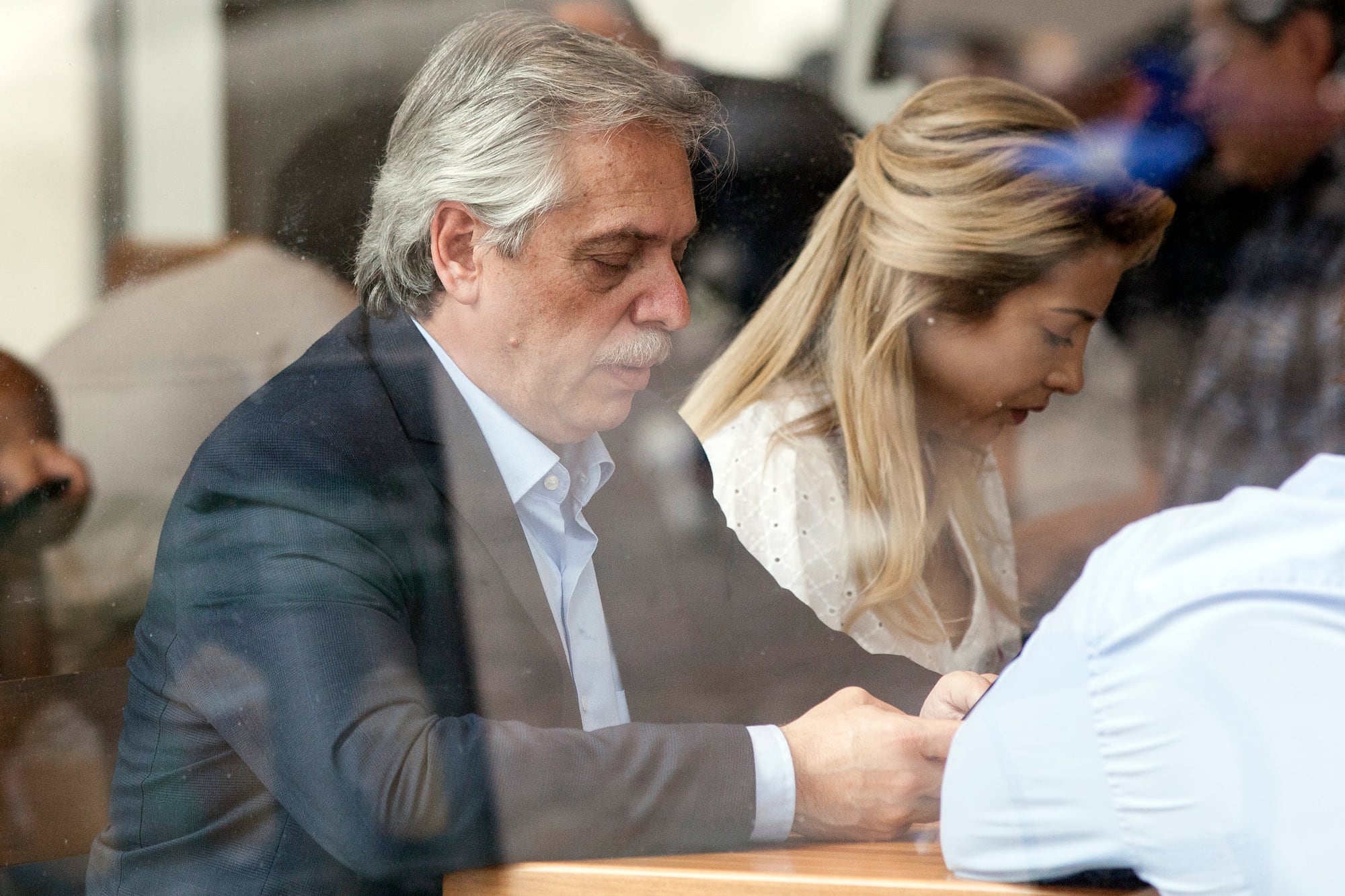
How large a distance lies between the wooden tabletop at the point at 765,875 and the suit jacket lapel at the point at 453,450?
0.73 feet

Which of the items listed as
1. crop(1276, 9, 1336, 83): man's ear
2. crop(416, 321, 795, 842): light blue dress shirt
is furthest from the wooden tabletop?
crop(1276, 9, 1336, 83): man's ear

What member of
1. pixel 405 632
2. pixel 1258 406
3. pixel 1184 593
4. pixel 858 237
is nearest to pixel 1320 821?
pixel 1184 593

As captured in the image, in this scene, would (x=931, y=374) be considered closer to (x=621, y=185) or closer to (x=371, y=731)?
(x=621, y=185)

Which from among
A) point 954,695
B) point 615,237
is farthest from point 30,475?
point 954,695

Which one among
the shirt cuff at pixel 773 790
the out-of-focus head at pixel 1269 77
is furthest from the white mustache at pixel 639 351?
the out-of-focus head at pixel 1269 77

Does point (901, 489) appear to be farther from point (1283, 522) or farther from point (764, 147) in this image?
point (1283, 522)

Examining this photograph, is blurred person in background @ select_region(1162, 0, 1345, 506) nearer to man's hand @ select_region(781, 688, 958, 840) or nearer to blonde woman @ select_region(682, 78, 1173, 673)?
blonde woman @ select_region(682, 78, 1173, 673)

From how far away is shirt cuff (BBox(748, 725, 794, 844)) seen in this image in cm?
111

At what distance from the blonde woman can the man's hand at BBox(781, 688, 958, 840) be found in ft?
0.63

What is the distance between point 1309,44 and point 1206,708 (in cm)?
87

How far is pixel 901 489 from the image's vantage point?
144 cm

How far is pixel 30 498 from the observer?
1306 mm

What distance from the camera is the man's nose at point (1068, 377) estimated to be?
140cm

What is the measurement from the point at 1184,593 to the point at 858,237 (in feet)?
2.57
